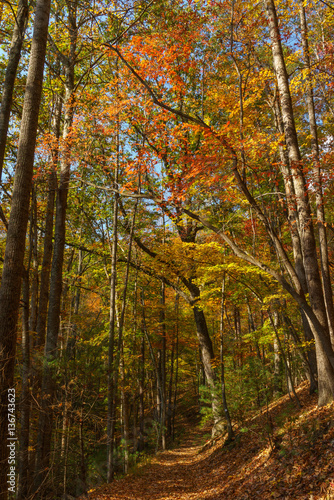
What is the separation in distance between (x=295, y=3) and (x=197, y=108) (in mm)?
4685

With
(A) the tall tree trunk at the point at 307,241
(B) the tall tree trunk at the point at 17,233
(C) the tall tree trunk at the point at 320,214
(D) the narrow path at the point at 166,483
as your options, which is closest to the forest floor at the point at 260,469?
(D) the narrow path at the point at 166,483

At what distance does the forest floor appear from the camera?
4.61m

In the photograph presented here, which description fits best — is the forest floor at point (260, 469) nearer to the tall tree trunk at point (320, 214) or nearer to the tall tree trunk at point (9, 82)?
the tall tree trunk at point (320, 214)

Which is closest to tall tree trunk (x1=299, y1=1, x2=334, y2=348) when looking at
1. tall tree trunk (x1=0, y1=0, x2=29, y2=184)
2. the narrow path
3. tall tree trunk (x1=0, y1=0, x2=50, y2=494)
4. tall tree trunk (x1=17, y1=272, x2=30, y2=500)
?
the narrow path

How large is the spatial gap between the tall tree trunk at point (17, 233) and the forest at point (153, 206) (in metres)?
0.02

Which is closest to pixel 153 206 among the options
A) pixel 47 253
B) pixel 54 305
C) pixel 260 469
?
pixel 47 253

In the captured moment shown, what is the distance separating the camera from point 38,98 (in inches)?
193

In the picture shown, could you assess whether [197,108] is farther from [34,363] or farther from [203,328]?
[34,363]

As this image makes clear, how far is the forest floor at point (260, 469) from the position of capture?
461cm

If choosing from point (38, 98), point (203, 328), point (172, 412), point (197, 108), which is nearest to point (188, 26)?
point (197, 108)

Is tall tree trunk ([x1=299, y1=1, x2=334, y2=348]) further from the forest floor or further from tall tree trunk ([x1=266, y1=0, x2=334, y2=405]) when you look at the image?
the forest floor

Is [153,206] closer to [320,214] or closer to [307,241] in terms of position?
[320,214]

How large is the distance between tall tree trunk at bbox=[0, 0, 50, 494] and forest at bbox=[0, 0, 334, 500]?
0.02m

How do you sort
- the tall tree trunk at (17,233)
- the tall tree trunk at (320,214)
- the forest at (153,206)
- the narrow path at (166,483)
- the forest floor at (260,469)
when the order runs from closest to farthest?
the tall tree trunk at (17,233) < the forest floor at (260,469) < the forest at (153,206) < the tall tree trunk at (320,214) < the narrow path at (166,483)
